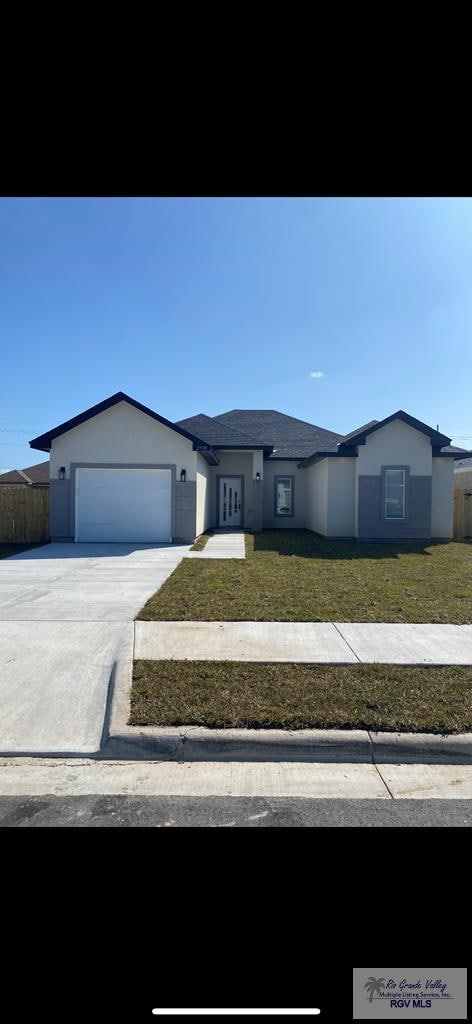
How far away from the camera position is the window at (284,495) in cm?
1936

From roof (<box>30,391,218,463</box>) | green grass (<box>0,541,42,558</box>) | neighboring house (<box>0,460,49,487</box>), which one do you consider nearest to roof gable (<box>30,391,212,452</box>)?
roof (<box>30,391,218,463</box>)

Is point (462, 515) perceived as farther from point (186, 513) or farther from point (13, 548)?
point (13, 548)

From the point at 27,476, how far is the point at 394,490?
1003 inches

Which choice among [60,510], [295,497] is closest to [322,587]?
[60,510]

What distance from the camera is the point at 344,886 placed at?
1.79 metres

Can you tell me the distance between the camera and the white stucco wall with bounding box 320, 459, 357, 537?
15688 millimetres

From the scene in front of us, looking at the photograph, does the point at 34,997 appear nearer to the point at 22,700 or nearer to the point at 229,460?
the point at 22,700

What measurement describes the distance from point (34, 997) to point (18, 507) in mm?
14450

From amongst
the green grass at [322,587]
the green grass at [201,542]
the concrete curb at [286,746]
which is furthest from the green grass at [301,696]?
the green grass at [201,542]

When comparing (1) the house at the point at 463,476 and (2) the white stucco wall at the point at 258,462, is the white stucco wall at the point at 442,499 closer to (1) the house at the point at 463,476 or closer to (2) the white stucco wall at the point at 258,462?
(2) the white stucco wall at the point at 258,462

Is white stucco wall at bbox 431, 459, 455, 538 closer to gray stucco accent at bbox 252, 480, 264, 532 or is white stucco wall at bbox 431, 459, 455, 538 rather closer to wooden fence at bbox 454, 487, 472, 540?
wooden fence at bbox 454, 487, 472, 540

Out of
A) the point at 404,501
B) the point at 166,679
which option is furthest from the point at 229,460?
the point at 166,679

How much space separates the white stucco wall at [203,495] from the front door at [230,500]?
98 centimetres

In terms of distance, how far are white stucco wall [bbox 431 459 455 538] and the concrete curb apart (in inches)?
546
